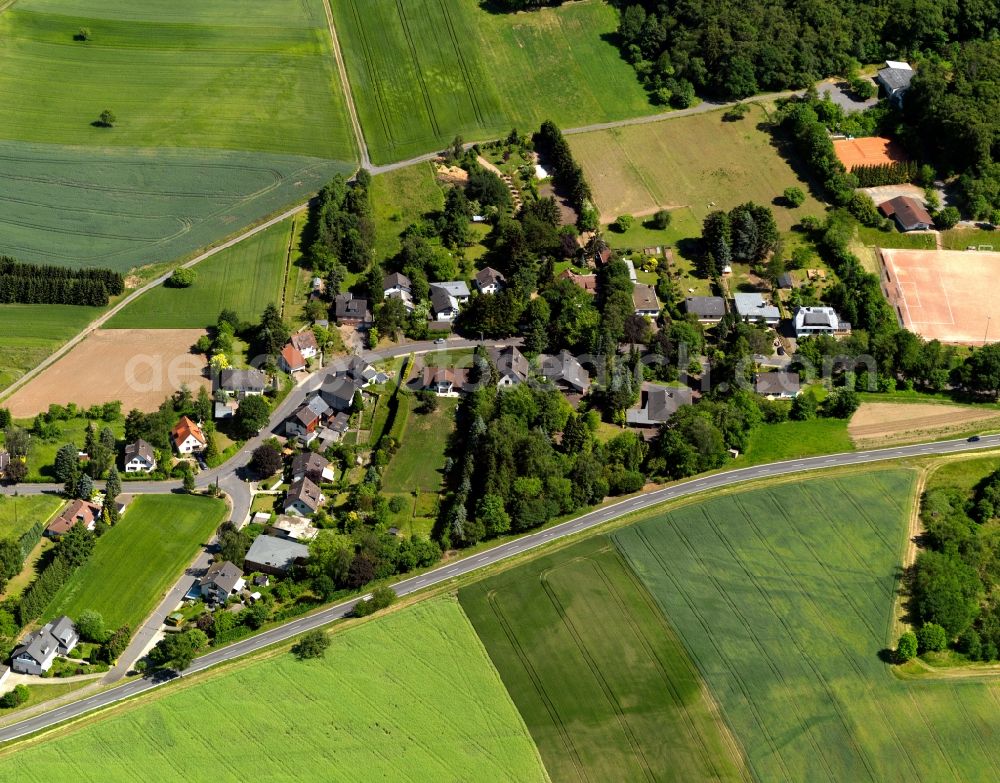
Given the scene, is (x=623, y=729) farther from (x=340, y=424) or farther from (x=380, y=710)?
(x=340, y=424)

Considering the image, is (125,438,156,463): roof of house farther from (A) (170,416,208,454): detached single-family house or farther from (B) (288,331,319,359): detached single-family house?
(B) (288,331,319,359): detached single-family house

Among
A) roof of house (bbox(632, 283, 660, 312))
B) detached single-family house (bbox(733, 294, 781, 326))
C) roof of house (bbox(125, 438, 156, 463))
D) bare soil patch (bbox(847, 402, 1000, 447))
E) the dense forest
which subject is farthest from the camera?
roof of house (bbox(632, 283, 660, 312))

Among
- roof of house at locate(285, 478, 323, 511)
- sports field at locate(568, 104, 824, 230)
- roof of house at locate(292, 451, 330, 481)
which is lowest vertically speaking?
roof of house at locate(285, 478, 323, 511)

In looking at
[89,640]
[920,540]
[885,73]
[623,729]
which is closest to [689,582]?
[623,729]

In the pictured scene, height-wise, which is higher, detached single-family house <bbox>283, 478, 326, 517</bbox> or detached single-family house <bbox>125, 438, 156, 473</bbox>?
detached single-family house <bbox>125, 438, 156, 473</bbox>

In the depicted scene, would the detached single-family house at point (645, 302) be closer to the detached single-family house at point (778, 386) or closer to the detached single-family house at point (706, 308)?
the detached single-family house at point (706, 308)

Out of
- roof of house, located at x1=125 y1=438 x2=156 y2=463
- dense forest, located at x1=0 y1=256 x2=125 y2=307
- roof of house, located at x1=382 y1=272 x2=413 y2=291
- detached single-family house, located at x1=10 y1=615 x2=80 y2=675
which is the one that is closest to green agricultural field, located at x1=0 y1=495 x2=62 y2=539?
roof of house, located at x1=125 y1=438 x2=156 y2=463
